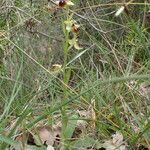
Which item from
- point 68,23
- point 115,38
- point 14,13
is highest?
point 68,23

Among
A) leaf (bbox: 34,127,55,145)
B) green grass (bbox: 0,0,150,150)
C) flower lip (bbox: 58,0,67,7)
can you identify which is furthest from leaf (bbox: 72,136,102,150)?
flower lip (bbox: 58,0,67,7)

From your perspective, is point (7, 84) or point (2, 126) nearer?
point (2, 126)

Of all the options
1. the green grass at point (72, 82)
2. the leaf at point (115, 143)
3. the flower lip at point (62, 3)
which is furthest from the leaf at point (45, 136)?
the flower lip at point (62, 3)

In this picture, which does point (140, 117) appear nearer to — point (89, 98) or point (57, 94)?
point (89, 98)

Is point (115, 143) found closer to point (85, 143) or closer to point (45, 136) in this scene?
point (85, 143)

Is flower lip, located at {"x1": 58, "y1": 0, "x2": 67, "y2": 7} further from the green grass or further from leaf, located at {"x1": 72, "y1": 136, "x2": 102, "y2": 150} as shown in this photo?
leaf, located at {"x1": 72, "y1": 136, "x2": 102, "y2": 150}

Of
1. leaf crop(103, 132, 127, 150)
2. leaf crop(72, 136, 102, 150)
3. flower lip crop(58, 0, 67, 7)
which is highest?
flower lip crop(58, 0, 67, 7)

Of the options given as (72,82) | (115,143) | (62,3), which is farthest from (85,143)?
(72,82)

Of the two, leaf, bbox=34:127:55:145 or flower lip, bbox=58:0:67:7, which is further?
leaf, bbox=34:127:55:145

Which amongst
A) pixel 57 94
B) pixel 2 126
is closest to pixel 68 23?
pixel 2 126
